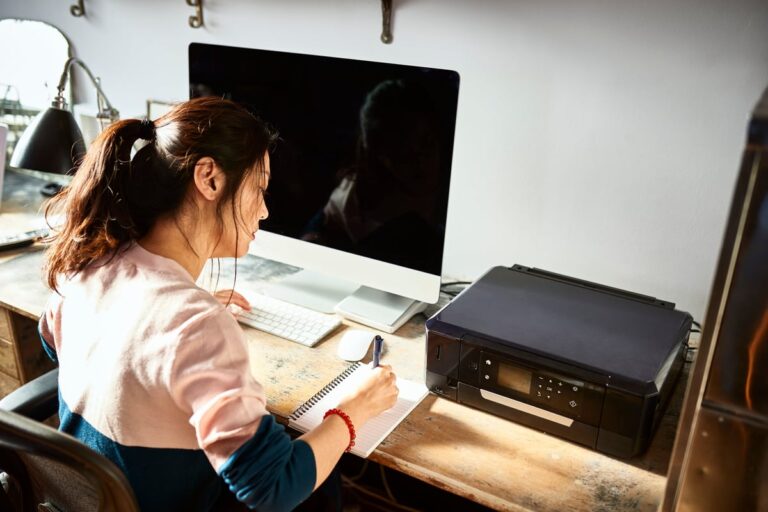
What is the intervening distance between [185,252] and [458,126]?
804 mm

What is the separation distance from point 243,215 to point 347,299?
49 cm

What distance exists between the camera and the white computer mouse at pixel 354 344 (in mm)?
1331

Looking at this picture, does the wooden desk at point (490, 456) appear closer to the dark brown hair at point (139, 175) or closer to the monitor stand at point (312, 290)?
the monitor stand at point (312, 290)

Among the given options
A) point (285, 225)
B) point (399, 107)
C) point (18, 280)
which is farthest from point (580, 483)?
point (18, 280)

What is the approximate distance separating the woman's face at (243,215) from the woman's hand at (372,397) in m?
0.31

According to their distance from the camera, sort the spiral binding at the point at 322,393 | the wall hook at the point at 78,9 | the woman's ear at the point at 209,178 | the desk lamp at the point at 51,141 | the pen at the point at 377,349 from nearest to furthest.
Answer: the woman's ear at the point at 209,178, the spiral binding at the point at 322,393, the pen at the point at 377,349, the desk lamp at the point at 51,141, the wall hook at the point at 78,9

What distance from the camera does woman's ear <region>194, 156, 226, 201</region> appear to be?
1.00 m

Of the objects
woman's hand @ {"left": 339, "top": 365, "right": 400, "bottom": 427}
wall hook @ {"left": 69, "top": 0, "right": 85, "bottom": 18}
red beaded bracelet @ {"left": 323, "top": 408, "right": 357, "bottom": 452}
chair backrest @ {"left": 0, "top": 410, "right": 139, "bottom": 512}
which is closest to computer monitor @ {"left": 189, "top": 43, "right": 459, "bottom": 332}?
woman's hand @ {"left": 339, "top": 365, "right": 400, "bottom": 427}

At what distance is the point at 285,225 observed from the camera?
1.55m

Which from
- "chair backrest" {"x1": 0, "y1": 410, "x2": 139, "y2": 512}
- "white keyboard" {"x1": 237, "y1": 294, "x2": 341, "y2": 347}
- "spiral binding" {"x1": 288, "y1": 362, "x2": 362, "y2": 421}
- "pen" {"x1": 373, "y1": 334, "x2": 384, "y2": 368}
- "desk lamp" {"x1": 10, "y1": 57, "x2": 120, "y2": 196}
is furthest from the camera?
"desk lamp" {"x1": 10, "y1": 57, "x2": 120, "y2": 196}

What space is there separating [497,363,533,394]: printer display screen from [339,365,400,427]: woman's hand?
189mm

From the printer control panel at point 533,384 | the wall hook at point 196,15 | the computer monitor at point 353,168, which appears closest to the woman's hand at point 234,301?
the computer monitor at point 353,168

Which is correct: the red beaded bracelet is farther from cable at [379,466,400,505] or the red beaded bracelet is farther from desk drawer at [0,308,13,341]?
Result: desk drawer at [0,308,13,341]

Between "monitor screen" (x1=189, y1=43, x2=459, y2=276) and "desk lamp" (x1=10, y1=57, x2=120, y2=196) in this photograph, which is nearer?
"monitor screen" (x1=189, y1=43, x2=459, y2=276)
